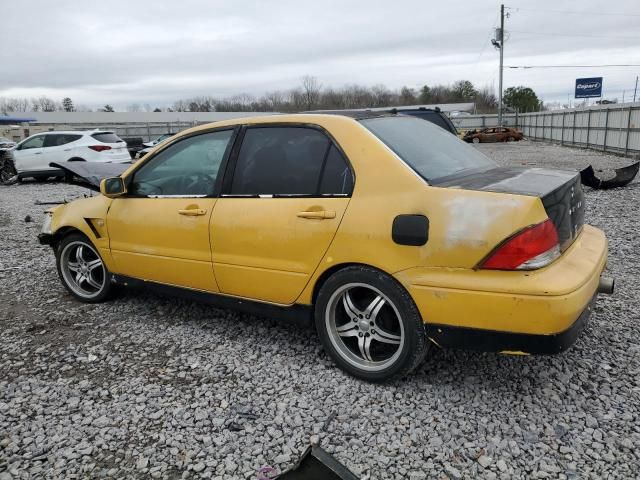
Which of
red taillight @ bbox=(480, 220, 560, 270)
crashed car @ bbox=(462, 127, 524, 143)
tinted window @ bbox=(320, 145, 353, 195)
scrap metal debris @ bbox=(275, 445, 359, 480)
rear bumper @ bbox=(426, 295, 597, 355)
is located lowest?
crashed car @ bbox=(462, 127, 524, 143)

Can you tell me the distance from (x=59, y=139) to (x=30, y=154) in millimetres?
1057

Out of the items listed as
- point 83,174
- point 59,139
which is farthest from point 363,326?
point 59,139

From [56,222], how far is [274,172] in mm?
2528

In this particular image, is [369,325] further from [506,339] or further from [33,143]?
[33,143]

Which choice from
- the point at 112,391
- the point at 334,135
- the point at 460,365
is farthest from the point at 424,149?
the point at 112,391

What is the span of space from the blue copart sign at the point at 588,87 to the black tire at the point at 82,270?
47.1 metres

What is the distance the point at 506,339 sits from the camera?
8.09 ft

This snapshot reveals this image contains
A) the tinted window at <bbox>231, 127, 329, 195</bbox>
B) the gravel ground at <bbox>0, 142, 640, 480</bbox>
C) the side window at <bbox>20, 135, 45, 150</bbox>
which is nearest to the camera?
the gravel ground at <bbox>0, 142, 640, 480</bbox>

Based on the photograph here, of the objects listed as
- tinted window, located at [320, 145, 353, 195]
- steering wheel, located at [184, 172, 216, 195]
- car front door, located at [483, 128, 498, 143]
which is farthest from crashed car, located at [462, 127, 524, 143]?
tinted window, located at [320, 145, 353, 195]

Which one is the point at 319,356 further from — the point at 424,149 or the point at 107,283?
the point at 107,283

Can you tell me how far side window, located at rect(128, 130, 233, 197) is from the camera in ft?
11.6

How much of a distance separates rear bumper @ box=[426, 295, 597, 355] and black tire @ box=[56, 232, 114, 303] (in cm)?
310

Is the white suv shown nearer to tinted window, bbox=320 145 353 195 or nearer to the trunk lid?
tinted window, bbox=320 145 353 195

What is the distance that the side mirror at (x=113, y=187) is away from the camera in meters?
3.95
